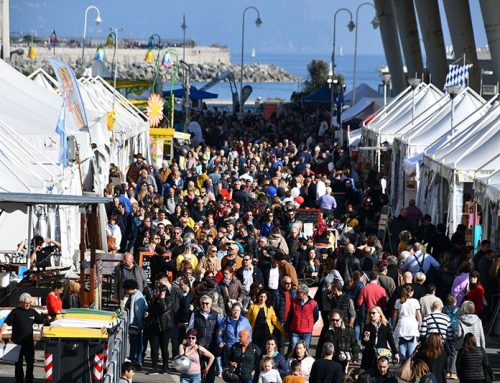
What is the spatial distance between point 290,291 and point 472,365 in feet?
13.4

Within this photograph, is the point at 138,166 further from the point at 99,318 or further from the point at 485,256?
the point at 99,318

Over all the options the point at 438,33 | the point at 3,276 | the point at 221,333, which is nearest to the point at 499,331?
the point at 221,333

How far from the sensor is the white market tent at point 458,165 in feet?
88.2

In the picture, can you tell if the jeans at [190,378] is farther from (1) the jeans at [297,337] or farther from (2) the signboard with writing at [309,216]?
Result: (2) the signboard with writing at [309,216]

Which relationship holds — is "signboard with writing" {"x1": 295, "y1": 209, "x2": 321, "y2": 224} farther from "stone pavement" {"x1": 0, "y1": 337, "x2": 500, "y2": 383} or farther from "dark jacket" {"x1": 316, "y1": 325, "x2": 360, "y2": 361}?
"dark jacket" {"x1": 316, "y1": 325, "x2": 360, "y2": 361}

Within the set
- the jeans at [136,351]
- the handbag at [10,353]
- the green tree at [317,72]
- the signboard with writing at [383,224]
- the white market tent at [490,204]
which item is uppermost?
the green tree at [317,72]

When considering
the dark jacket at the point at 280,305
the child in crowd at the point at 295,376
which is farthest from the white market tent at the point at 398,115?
the child in crowd at the point at 295,376

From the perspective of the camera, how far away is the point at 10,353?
18000 millimetres

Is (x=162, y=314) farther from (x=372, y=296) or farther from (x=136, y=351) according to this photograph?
(x=372, y=296)

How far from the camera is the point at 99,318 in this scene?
17.1m

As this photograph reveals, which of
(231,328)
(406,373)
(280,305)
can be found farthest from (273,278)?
(406,373)

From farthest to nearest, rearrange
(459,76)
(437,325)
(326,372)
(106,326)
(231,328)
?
(459,76) → (437,325) → (231,328) → (106,326) → (326,372)

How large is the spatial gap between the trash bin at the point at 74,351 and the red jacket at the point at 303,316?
330 cm

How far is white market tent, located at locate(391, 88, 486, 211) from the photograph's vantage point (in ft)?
109
